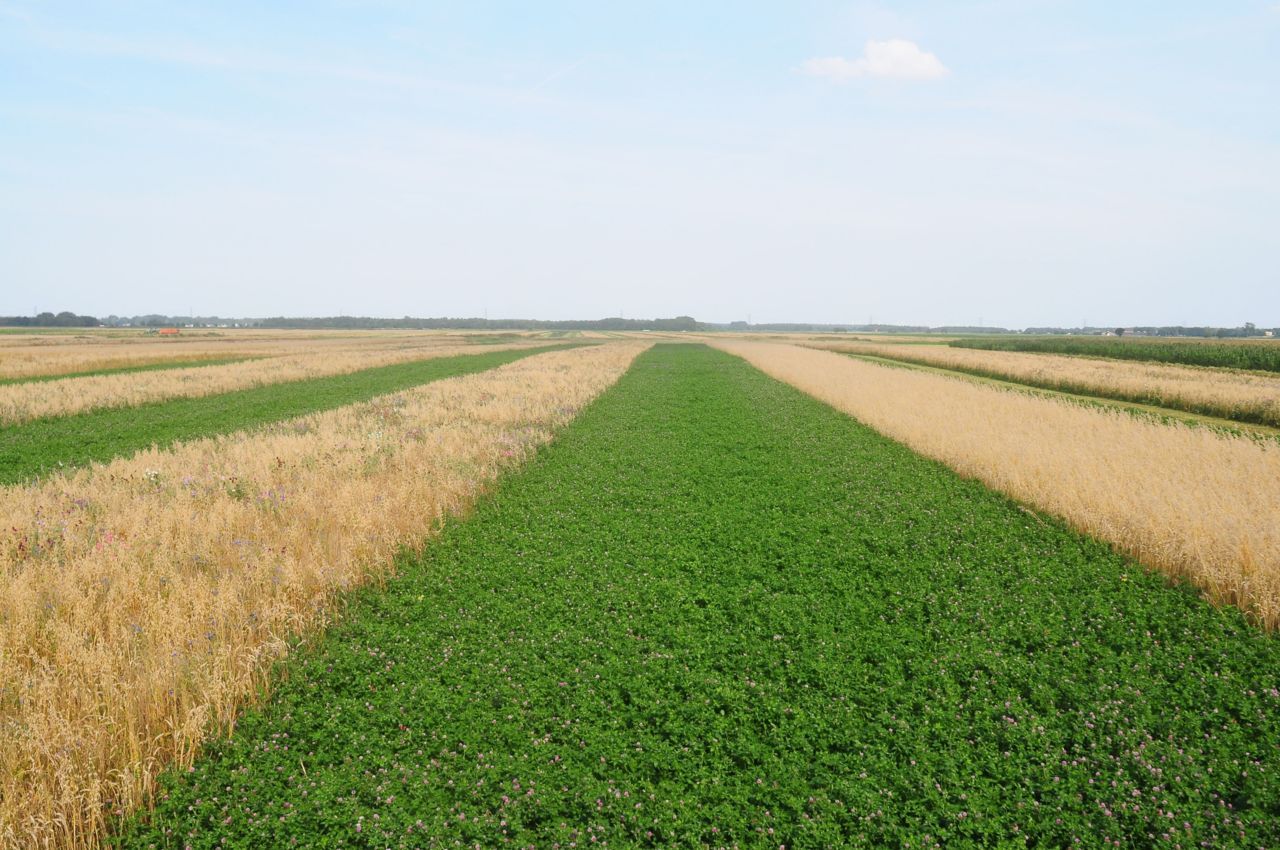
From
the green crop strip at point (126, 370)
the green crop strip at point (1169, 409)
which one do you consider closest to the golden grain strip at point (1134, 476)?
the green crop strip at point (1169, 409)

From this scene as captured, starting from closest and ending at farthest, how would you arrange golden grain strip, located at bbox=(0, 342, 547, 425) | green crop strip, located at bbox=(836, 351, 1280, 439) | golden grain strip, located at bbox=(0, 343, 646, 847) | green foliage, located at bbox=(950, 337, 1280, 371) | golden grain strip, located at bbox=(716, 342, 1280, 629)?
golden grain strip, located at bbox=(0, 343, 646, 847), golden grain strip, located at bbox=(716, 342, 1280, 629), green crop strip, located at bbox=(836, 351, 1280, 439), golden grain strip, located at bbox=(0, 342, 547, 425), green foliage, located at bbox=(950, 337, 1280, 371)

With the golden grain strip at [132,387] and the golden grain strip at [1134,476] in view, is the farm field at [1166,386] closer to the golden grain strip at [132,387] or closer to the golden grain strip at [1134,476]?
the golden grain strip at [1134,476]

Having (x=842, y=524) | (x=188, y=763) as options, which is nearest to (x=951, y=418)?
(x=842, y=524)

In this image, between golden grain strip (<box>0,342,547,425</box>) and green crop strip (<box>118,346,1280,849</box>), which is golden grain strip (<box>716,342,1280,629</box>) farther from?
golden grain strip (<box>0,342,547,425</box>)

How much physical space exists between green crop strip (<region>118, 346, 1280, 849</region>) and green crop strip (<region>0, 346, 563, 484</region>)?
14.1 meters

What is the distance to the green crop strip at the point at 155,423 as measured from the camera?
15.9 meters

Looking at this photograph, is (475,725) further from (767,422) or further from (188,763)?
(767,422)

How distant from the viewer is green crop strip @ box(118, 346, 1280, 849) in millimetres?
4391

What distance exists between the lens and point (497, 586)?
830 cm

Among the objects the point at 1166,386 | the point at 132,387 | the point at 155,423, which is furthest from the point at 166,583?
the point at 1166,386

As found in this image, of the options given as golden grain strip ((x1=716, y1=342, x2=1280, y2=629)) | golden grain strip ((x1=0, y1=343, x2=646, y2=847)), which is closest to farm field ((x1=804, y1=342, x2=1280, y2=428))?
golden grain strip ((x1=716, y1=342, x2=1280, y2=629))

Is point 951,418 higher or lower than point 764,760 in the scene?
higher

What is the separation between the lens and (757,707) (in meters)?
5.65

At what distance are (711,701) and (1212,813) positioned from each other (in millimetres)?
4002
